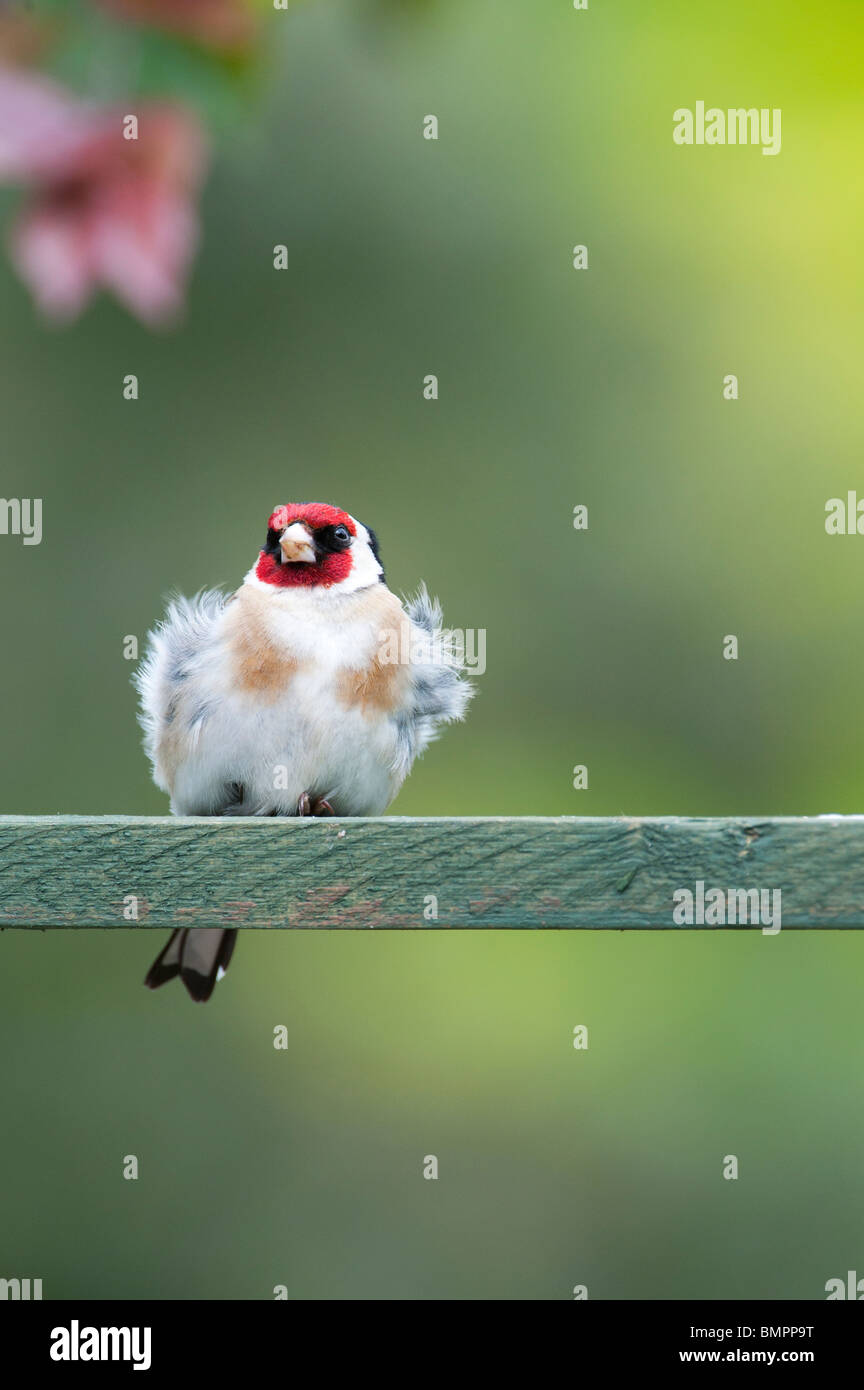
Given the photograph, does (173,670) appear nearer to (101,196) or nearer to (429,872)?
(429,872)

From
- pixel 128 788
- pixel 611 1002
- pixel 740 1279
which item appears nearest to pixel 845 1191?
pixel 740 1279

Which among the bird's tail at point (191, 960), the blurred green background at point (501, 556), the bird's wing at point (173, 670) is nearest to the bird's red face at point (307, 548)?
the bird's wing at point (173, 670)

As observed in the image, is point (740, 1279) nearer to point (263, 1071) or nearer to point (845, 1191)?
point (845, 1191)

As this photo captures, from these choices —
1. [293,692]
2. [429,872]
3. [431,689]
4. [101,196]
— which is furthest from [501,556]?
[101,196]

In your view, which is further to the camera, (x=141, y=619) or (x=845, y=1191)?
(x=141, y=619)

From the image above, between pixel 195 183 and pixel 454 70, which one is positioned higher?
pixel 454 70

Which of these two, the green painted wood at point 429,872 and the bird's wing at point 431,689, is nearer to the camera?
the green painted wood at point 429,872

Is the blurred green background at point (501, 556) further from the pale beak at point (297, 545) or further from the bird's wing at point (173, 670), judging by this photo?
the pale beak at point (297, 545)
